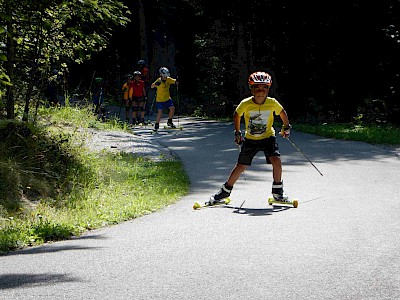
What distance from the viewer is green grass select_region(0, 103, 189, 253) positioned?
348 inches

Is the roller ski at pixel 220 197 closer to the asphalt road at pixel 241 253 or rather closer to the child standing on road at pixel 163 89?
the asphalt road at pixel 241 253

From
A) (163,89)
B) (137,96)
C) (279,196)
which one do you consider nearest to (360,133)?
(163,89)

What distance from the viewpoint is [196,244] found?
725 centimetres

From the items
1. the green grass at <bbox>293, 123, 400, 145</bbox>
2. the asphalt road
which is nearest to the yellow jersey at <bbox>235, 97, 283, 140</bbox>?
the asphalt road

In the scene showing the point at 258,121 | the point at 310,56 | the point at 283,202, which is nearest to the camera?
the point at 283,202

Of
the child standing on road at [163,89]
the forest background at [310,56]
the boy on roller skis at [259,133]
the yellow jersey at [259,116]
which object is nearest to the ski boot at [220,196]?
the boy on roller skis at [259,133]

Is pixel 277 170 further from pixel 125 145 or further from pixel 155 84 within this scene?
pixel 155 84

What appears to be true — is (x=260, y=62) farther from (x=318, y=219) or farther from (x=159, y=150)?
(x=318, y=219)

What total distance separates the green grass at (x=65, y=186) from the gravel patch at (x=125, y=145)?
1.75 ft

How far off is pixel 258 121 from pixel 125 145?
671 cm

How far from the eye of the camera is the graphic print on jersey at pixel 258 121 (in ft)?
31.9

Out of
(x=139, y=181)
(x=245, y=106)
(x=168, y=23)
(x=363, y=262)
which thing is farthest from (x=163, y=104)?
(x=168, y=23)

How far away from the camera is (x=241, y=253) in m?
6.79

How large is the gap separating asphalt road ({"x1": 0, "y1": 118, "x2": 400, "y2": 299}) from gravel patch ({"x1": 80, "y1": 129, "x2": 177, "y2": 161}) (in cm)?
364
